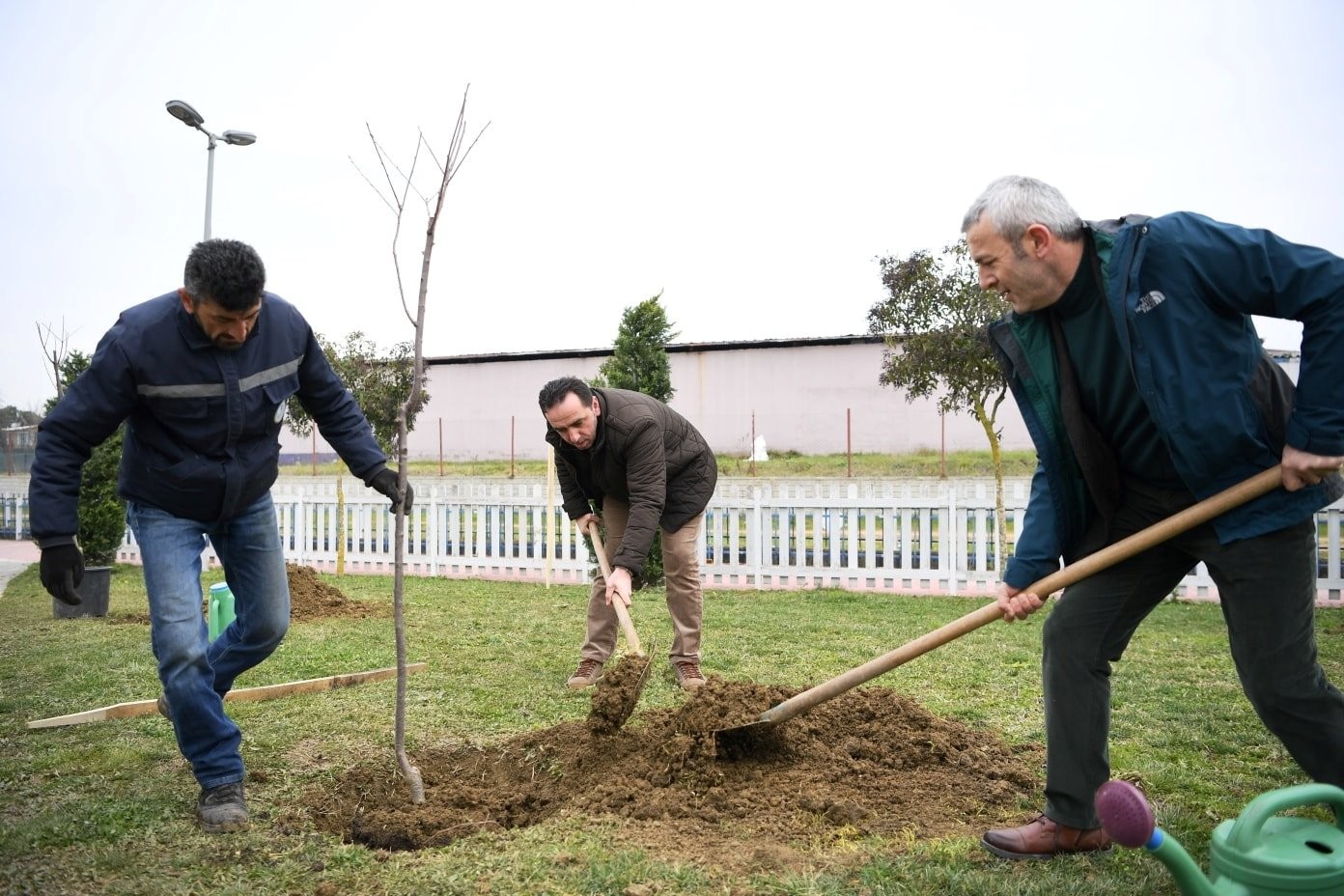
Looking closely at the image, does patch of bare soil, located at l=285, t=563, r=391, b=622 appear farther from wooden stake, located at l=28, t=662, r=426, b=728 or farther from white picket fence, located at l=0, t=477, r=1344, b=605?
wooden stake, located at l=28, t=662, r=426, b=728

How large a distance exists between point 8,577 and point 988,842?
44.3 ft

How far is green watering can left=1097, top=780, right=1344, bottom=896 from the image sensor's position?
2.02 metres

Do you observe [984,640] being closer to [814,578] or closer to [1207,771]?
[1207,771]

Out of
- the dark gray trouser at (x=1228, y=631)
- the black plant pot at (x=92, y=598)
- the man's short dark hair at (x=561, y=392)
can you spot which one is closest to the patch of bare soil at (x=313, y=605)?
the black plant pot at (x=92, y=598)

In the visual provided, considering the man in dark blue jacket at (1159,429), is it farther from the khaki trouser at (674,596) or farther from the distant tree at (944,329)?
the distant tree at (944,329)

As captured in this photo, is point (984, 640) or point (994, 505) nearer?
point (984, 640)

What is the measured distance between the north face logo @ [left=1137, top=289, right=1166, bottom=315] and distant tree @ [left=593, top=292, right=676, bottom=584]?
8649mm

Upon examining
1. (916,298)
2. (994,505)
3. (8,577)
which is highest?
(916,298)

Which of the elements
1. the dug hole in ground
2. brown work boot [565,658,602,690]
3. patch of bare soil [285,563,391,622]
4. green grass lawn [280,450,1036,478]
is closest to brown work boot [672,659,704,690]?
brown work boot [565,658,602,690]

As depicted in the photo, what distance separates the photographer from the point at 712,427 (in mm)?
27750

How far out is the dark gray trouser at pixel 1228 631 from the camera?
2506mm

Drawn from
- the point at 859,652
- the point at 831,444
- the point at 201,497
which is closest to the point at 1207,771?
the point at 859,652

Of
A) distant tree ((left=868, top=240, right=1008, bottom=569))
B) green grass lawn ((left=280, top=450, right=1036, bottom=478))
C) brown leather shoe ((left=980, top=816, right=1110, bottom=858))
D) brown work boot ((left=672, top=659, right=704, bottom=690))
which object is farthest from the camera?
green grass lawn ((left=280, top=450, right=1036, bottom=478))

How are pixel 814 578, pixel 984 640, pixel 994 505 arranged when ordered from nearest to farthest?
pixel 984 640 < pixel 994 505 < pixel 814 578
